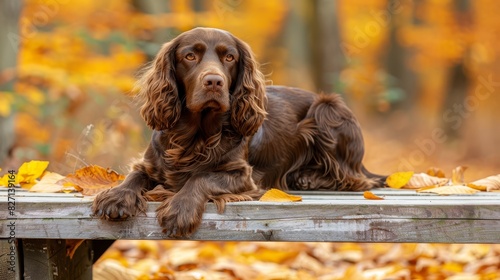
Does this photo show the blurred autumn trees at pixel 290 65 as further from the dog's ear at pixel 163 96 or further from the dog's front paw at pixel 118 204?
the dog's front paw at pixel 118 204

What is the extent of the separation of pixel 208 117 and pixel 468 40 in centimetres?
1603

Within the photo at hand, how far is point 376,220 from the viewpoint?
3.13m

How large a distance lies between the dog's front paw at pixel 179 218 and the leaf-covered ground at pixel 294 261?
3.99ft

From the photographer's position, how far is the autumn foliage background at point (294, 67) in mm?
8656

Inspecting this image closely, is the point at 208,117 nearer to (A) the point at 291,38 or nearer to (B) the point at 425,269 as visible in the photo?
(B) the point at 425,269

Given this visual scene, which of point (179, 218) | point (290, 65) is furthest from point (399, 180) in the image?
point (290, 65)

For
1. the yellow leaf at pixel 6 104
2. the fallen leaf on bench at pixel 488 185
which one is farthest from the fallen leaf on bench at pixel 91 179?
the yellow leaf at pixel 6 104

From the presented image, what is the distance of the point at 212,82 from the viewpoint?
3311mm

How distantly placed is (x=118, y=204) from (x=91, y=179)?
2.69 ft

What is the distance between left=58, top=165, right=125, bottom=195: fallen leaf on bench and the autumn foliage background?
1.51 m

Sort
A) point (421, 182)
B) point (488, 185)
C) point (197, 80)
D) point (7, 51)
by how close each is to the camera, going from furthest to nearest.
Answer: point (7, 51), point (421, 182), point (488, 185), point (197, 80)

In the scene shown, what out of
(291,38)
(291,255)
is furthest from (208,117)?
(291,38)

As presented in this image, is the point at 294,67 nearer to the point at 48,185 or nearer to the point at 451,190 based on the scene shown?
the point at 451,190

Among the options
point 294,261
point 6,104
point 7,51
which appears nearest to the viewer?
point 294,261
